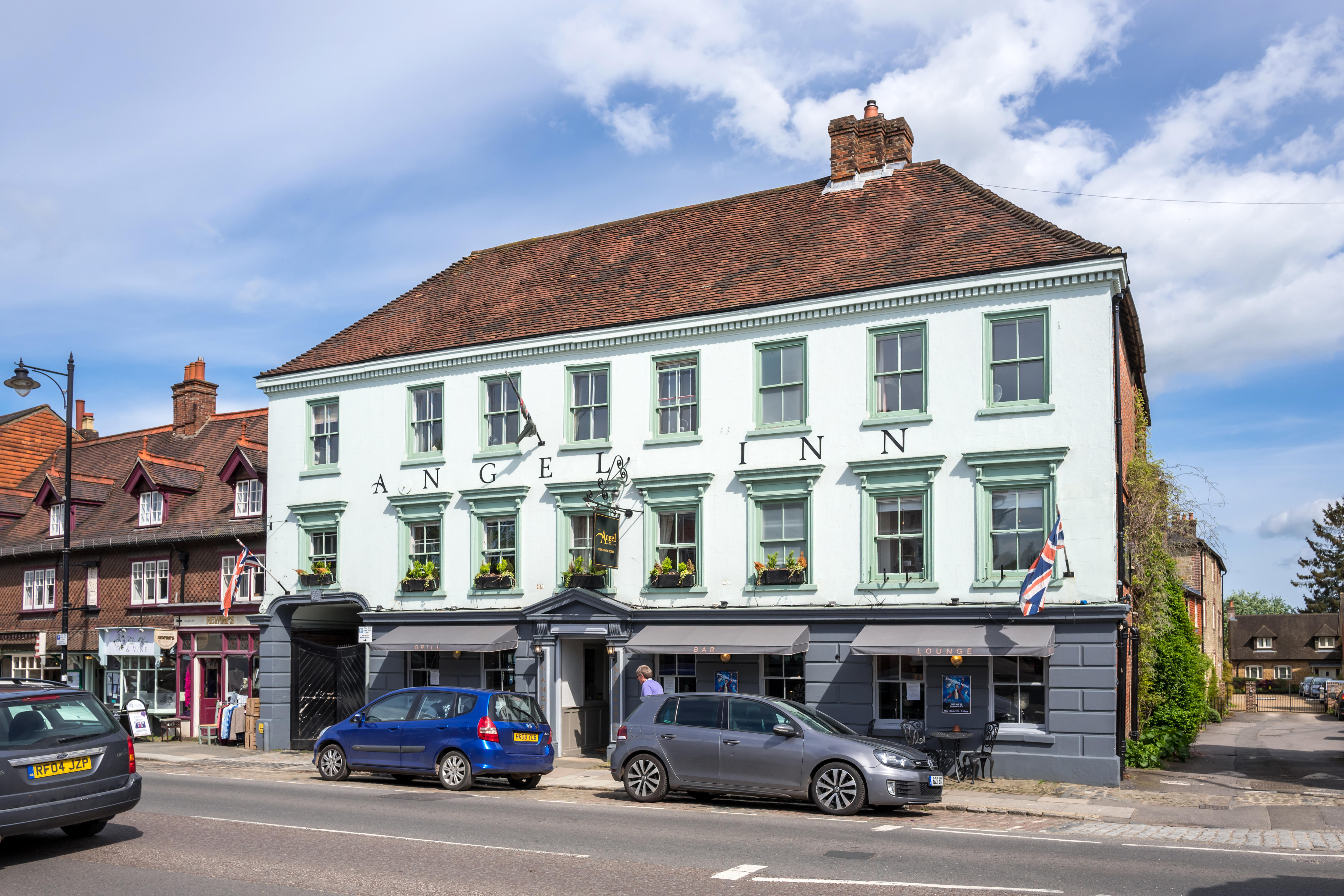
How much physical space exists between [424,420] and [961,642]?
42.2ft

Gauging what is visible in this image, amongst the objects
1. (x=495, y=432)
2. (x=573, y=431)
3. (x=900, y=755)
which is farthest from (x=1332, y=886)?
(x=495, y=432)

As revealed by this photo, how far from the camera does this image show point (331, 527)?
88.9ft

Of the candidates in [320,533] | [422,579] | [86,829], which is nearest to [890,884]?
[86,829]

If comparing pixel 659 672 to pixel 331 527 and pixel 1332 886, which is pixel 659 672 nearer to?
pixel 331 527

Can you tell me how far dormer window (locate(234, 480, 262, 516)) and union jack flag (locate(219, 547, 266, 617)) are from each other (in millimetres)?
1603

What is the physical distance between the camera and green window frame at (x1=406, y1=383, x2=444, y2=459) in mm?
26031

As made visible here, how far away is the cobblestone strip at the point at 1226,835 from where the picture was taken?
13.0 metres

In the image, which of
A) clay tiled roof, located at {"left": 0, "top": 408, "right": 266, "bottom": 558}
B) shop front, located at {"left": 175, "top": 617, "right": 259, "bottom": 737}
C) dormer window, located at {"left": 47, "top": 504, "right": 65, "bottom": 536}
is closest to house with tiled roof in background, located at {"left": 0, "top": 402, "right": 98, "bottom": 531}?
clay tiled roof, located at {"left": 0, "top": 408, "right": 266, "bottom": 558}

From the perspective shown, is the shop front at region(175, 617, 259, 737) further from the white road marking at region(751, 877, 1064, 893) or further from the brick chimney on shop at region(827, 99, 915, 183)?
the white road marking at region(751, 877, 1064, 893)

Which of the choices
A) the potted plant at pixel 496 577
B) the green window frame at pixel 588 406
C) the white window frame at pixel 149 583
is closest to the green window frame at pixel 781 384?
the green window frame at pixel 588 406

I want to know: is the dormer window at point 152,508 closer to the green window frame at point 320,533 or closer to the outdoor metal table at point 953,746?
the green window frame at point 320,533

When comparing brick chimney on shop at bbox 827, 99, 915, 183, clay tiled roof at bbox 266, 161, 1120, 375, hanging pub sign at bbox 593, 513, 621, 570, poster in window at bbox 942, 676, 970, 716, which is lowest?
poster in window at bbox 942, 676, 970, 716

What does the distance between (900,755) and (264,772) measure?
12535 mm

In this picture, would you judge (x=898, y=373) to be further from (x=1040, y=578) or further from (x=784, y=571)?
(x=1040, y=578)
